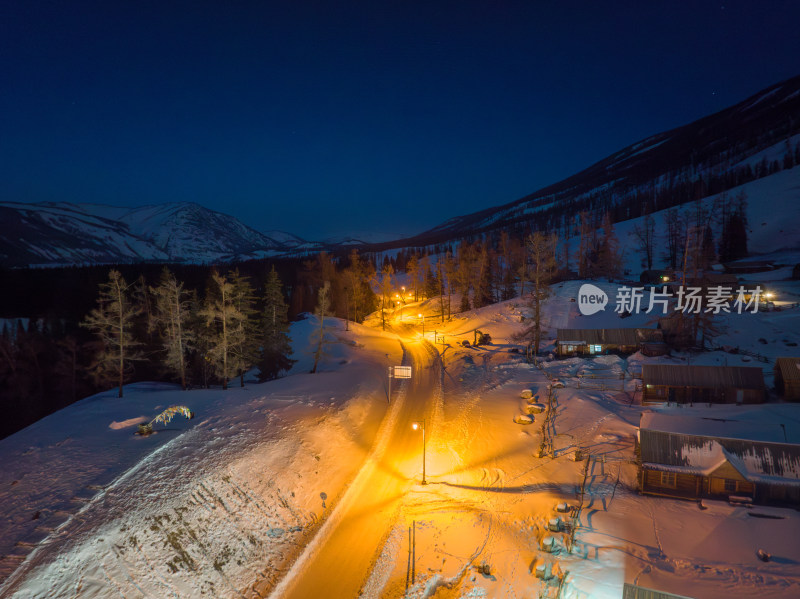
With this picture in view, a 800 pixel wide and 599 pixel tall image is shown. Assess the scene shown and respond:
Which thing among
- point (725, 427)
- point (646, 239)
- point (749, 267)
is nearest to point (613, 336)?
point (725, 427)

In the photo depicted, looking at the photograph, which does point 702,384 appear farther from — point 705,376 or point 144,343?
point 144,343

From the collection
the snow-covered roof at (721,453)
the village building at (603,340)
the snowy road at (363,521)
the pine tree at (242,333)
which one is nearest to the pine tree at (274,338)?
the pine tree at (242,333)

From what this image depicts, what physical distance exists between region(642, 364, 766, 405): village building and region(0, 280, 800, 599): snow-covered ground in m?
1.79

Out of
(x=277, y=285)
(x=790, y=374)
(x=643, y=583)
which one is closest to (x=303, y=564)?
(x=643, y=583)

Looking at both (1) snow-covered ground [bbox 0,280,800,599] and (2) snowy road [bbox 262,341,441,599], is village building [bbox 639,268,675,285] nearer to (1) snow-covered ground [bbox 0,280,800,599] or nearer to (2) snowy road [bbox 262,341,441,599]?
(1) snow-covered ground [bbox 0,280,800,599]

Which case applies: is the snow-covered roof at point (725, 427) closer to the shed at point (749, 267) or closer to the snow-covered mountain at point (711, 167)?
the shed at point (749, 267)

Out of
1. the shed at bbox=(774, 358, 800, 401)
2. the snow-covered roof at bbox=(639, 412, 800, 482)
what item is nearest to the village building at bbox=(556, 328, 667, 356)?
the shed at bbox=(774, 358, 800, 401)

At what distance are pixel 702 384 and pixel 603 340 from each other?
44.4 feet

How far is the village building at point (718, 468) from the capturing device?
846 inches

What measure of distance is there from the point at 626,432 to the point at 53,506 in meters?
35.5

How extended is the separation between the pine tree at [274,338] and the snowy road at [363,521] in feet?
60.1

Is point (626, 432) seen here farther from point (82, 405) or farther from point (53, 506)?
point (82, 405)

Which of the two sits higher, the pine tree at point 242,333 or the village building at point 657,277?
the village building at point 657,277

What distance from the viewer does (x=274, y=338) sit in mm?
44594
